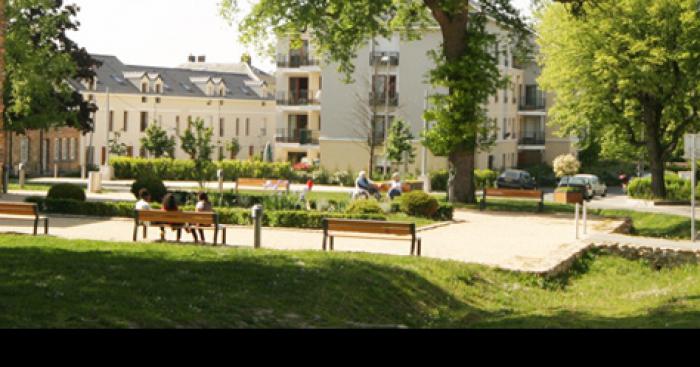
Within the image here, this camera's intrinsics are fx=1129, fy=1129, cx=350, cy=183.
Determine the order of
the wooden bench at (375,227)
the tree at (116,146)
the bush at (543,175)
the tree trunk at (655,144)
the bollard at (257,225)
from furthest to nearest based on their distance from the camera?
the tree at (116,146) → the bush at (543,175) → the tree trunk at (655,144) → the bollard at (257,225) → the wooden bench at (375,227)

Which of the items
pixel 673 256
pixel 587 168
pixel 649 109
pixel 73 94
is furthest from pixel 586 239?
pixel 587 168

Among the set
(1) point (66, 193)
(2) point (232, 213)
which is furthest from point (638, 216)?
(1) point (66, 193)

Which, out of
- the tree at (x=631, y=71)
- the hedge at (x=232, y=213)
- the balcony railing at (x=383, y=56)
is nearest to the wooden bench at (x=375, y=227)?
the hedge at (x=232, y=213)

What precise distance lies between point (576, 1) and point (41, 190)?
72.8 feet

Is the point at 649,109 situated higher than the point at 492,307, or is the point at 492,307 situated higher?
the point at 649,109

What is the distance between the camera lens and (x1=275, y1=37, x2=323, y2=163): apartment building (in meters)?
71.1

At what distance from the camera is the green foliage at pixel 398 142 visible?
58644mm

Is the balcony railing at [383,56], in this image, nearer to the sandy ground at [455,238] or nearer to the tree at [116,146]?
the tree at [116,146]

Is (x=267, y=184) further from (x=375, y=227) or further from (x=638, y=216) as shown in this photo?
(x=375, y=227)

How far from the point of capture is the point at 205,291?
12.9 m

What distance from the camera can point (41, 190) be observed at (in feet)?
142

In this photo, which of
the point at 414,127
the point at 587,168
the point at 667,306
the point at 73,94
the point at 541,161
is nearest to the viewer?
the point at 667,306

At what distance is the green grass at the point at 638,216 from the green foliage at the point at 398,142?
66.1ft
